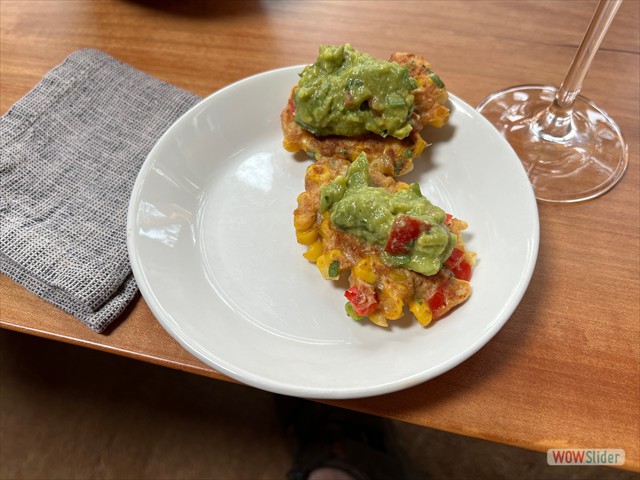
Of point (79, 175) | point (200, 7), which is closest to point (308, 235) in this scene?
point (79, 175)

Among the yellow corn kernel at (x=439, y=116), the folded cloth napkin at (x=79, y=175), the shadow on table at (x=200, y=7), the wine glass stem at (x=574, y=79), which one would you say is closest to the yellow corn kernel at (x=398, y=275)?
the yellow corn kernel at (x=439, y=116)

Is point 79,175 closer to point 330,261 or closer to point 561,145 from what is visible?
point 330,261

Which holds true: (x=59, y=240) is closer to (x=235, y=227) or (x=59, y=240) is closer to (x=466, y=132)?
(x=235, y=227)

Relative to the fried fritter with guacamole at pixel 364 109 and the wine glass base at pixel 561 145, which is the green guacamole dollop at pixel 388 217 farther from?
the wine glass base at pixel 561 145

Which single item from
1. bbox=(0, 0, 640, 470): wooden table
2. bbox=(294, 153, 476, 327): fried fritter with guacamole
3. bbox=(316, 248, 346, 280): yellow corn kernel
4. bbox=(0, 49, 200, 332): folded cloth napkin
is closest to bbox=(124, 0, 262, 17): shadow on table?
bbox=(0, 0, 640, 470): wooden table

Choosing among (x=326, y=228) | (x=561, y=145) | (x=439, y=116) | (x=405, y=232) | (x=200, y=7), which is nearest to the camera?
(x=405, y=232)

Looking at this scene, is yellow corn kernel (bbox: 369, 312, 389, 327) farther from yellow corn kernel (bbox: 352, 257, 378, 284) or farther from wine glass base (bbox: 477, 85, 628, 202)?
wine glass base (bbox: 477, 85, 628, 202)

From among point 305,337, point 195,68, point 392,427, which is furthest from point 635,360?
point 195,68
